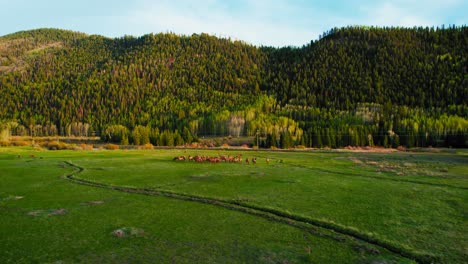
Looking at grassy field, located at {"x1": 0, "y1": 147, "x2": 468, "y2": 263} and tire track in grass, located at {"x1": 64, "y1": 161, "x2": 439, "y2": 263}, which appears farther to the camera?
tire track in grass, located at {"x1": 64, "y1": 161, "x2": 439, "y2": 263}

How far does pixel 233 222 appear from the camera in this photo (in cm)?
1605

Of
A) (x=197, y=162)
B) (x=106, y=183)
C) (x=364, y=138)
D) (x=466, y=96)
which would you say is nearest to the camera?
(x=106, y=183)

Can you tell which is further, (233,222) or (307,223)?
(233,222)

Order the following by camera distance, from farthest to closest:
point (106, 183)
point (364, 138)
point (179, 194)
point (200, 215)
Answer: point (364, 138) < point (106, 183) < point (179, 194) < point (200, 215)

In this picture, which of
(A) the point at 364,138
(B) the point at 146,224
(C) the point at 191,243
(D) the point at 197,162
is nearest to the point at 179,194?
(B) the point at 146,224

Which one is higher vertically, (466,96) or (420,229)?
(466,96)

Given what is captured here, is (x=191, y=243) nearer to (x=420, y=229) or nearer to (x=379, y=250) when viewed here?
(x=379, y=250)

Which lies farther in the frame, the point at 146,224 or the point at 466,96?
the point at 466,96

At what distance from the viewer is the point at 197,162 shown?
46.3 m

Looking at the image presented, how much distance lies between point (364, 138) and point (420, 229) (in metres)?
111

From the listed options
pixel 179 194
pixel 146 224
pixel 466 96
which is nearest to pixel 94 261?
pixel 146 224

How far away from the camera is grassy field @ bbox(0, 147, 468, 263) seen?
12.1 meters

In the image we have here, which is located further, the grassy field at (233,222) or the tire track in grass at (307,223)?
the tire track in grass at (307,223)

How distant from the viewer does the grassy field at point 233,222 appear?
1212cm
